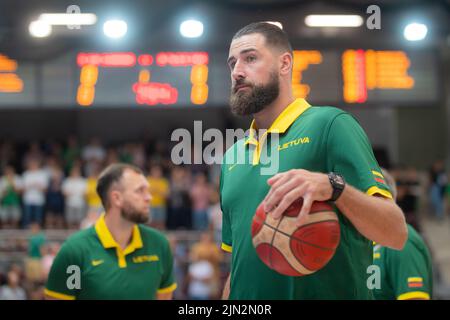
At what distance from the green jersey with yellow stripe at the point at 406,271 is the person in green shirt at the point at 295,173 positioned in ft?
4.97

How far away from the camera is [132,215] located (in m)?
5.05

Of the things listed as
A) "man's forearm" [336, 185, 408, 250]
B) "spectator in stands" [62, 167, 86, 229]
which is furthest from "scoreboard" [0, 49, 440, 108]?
"man's forearm" [336, 185, 408, 250]

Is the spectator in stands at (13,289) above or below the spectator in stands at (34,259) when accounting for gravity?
below

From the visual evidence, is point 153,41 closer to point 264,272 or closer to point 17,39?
point 17,39

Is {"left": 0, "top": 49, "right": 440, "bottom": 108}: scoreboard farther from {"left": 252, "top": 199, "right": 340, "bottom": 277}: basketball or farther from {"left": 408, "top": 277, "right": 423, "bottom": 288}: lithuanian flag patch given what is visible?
{"left": 252, "top": 199, "right": 340, "bottom": 277}: basketball

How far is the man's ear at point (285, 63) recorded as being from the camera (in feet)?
9.68

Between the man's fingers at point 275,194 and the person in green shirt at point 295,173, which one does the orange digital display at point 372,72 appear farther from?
the man's fingers at point 275,194

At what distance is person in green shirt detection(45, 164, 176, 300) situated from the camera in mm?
4699

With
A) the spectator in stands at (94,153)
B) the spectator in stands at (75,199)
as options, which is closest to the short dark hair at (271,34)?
the spectator in stands at (75,199)

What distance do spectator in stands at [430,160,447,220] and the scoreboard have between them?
16.6 feet

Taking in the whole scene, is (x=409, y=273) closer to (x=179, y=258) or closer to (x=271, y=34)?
(x=271, y=34)

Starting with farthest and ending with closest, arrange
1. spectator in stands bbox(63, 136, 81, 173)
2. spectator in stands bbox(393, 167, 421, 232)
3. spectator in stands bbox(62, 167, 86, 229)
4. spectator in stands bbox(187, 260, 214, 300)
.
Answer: spectator in stands bbox(63, 136, 81, 173) → spectator in stands bbox(62, 167, 86, 229) → spectator in stands bbox(393, 167, 421, 232) → spectator in stands bbox(187, 260, 214, 300)
